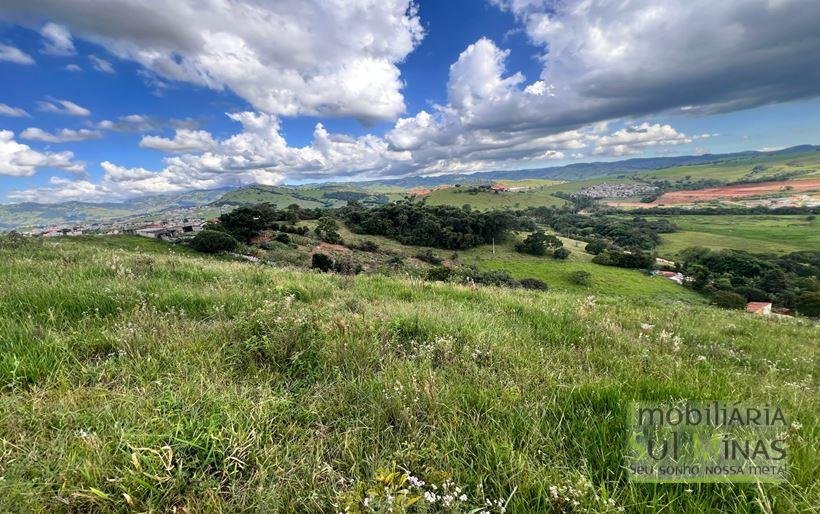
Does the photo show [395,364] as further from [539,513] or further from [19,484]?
[19,484]

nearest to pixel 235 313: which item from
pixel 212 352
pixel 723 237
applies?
pixel 212 352

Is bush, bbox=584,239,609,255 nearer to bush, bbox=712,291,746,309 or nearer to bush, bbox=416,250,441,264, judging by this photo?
bush, bbox=712,291,746,309

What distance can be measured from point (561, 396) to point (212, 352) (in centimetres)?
376

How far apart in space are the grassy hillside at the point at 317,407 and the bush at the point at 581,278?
83.7 metres

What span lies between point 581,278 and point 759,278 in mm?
49874

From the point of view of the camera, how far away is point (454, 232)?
117125 millimetres

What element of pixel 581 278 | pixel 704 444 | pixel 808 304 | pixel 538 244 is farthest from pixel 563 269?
pixel 704 444

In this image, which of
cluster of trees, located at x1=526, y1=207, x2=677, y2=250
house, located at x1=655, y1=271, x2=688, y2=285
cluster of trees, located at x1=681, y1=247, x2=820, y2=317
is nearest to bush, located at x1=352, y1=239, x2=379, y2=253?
cluster of trees, located at x1=681, y1=247, x2=820, y2=317

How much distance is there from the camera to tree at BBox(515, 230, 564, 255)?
113125 mm

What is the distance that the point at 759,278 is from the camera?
91.0 m

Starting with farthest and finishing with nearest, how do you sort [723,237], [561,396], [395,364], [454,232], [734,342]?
[723,237] → [454,232] → [734,342] → [395,364] → [561,396]

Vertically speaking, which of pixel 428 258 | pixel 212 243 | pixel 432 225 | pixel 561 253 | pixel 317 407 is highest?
pixel 317 407

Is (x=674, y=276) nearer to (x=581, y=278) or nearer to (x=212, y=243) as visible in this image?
(x=581, y=278)

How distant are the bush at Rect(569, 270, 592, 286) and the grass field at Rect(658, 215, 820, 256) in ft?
233
